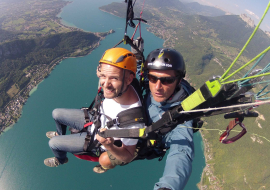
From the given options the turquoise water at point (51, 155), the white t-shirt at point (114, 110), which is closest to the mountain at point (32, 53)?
the turquoise water at point (51, 155)

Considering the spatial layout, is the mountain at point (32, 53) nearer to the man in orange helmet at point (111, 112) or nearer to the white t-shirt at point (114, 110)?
the man in orange helmet at point (111, 112)

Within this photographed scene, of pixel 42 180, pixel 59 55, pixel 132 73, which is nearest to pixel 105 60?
pixel 132 73

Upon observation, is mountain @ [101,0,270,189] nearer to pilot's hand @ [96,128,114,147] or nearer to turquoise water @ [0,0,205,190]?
pilot's hand @ [96,128,114,147]

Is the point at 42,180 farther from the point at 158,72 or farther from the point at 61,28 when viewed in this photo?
the point at 61,28

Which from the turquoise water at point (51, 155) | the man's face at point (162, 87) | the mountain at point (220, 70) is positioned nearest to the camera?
→ the man's face at point (162, 87)

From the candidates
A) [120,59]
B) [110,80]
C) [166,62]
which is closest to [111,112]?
[110,80]

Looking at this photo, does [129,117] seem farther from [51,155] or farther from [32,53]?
[32,53]
